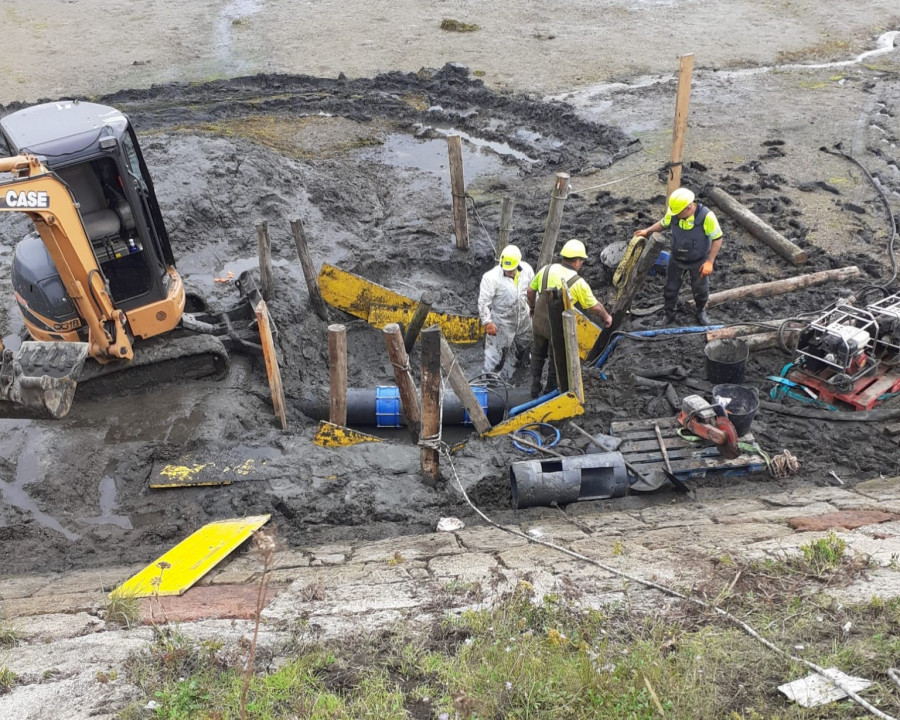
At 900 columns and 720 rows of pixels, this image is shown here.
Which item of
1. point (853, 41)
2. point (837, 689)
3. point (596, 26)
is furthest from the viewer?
point (596, 26)

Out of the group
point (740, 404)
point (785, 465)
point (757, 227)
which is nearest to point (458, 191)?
point (757, 227)

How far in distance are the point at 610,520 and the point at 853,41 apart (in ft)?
63.8

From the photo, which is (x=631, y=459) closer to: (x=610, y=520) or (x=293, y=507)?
(x=610, y=520)

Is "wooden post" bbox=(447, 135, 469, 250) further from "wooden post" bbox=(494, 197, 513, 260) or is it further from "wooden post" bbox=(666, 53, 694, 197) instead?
"wooden post" bbox=(666, 53, 694, 197)

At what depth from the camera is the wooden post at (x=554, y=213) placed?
28.9 ft

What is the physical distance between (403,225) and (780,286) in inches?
241

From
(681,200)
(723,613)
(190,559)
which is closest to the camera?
(723,613)

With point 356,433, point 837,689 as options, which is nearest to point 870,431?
point 837,689

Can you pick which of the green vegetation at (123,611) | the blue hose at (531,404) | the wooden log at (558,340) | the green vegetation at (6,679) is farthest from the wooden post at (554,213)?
the green vegetation at (6,679)

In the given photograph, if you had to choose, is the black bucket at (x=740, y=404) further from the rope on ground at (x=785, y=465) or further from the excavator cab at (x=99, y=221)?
the excavator cab at (x=99, y=221)

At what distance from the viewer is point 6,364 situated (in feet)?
16.4

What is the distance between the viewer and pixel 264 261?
9352 millimetres

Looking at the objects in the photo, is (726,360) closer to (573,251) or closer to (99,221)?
(573,251)

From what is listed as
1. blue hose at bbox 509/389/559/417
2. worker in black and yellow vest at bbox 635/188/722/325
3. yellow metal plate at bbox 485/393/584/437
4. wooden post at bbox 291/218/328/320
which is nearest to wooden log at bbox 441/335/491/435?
yellow metal plate at bbox 485/393/584/437
